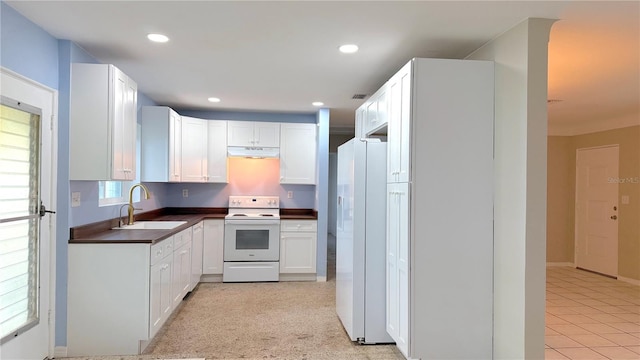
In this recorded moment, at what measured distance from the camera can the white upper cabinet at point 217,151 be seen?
5.27 metres

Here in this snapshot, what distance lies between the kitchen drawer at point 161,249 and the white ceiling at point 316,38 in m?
1.57

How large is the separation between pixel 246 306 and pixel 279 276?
3.69ft

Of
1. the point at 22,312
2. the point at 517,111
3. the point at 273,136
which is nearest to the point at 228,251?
the point at 273,136

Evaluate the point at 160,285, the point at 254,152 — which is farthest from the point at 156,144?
the point at 160,285

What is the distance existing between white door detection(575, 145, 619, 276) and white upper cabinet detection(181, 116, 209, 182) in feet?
20.2

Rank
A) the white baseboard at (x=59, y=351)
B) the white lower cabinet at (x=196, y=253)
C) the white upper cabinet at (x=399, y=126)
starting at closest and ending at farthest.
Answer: the white upper cabinet at (x=399, y=126)
the white baseboard at (x=59, y=351)
the white lower cabinet at (x=196, y=253)

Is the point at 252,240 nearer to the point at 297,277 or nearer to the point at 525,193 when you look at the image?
the point at 297,277

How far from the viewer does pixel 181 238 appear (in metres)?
3.80

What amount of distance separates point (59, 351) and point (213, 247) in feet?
7.59

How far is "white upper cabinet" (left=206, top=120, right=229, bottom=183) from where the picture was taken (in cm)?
527

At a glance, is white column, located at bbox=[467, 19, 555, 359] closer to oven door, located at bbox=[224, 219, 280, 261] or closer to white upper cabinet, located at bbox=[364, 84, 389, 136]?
white upper cabinet, located at bbox=[364, 84, 389, 136]

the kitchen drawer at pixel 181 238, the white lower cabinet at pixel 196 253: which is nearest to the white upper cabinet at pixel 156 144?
the white lower cabinet at pixel 196 253

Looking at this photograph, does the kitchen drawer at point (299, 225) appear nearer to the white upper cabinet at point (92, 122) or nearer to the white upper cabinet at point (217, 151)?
the white upper cabinet at point (217, 151)

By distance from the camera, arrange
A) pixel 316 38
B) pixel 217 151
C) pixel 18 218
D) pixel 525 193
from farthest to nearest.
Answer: pixel 217 151 < pixel 316 38 < pixel 18 218 < pixel 525 193
